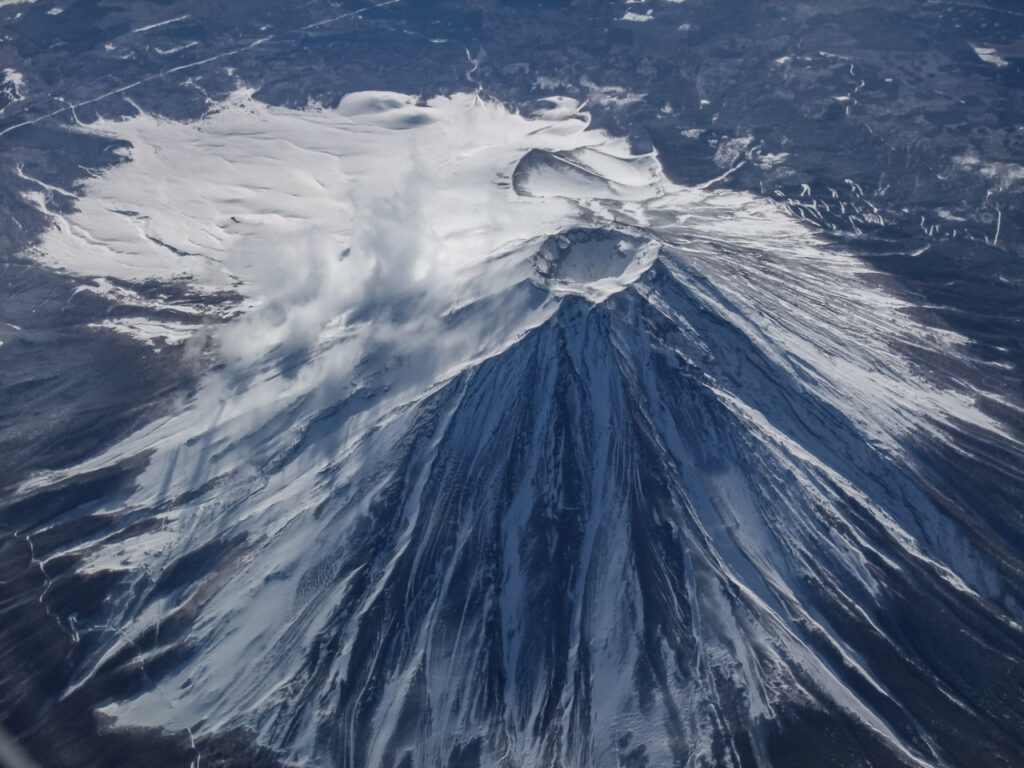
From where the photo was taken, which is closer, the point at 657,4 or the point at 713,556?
the point at 713,556

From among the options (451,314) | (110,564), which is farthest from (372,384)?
(110,564)

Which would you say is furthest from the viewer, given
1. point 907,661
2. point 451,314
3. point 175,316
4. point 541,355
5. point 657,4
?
point 657,4

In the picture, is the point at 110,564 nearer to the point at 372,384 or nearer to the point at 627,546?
the point at 372,384

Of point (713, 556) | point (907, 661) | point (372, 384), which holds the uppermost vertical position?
point (372, 384)

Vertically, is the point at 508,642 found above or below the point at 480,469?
below

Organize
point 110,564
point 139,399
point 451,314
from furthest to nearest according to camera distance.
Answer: point 139,399 → point 451,314 → point 110,564

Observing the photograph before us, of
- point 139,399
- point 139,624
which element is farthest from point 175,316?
point 139,624
